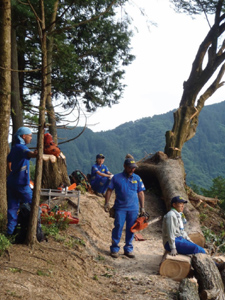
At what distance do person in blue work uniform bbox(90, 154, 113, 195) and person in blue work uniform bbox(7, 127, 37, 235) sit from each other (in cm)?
530

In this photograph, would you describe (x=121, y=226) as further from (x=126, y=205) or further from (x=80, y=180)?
(x=80, y=180)

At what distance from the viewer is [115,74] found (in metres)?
16.6

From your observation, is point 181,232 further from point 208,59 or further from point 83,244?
point 208,59

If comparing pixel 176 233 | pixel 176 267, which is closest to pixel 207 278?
pixel 176 267

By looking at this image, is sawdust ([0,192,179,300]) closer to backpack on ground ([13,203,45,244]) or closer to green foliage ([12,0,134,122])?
backpack on ground ([13,203,45,244])

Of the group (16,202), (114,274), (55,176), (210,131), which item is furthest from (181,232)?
(210,131)

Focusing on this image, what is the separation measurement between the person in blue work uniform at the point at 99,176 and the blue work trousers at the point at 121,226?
3772 millimetres

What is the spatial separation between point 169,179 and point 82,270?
6577 mm

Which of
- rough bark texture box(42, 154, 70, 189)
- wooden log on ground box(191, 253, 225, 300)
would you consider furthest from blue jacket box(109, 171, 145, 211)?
rough bark texture box(42, 154, 70, 189)

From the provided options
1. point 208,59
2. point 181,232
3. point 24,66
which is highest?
point 208,59

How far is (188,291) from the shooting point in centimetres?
532

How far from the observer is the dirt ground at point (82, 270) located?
4.25 metres

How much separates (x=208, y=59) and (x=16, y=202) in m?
11.9

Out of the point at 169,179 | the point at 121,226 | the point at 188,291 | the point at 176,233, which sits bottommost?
the point at 188,291
